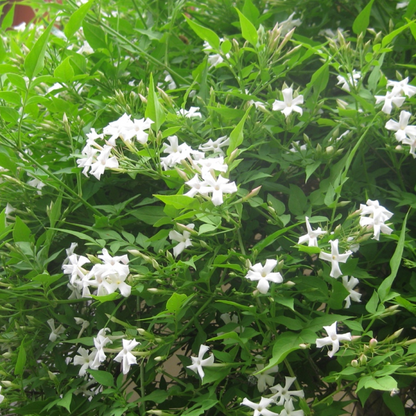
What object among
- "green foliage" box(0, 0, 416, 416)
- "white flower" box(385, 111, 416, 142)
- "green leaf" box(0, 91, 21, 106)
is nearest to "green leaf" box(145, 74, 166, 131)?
"green foliage" box(0, 0, 416, 416)

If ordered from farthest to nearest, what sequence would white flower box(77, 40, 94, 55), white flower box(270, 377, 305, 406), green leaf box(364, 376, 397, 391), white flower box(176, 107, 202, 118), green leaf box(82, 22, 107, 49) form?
1. white flower box(77, 40, 94, 55)
2. green leaf box(82, 22, 107, 49)
3. white flower box(176, 107, 202, 118)
4. white flower box(270, 377, 305, 406)
5. green leaf box(364, 376, 397, 391)

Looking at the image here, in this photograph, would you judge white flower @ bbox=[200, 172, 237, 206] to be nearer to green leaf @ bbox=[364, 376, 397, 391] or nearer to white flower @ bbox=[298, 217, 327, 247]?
white flower @ bbox=[298, 217, 327, 247]

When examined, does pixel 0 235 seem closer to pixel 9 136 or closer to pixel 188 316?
pixel 9 136

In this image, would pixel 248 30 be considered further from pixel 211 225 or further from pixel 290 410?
pixel 290 410

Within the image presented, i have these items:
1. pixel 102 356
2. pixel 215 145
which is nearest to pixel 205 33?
pixel 215 145

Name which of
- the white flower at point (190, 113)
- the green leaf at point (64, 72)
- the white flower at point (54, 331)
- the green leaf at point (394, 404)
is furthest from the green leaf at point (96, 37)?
the green leaf at point (394, 404)
